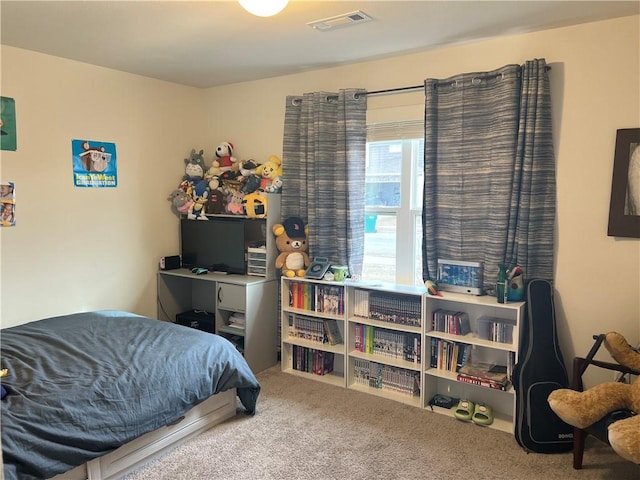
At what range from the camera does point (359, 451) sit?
2.69 meters

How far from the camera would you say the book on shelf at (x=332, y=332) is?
374cm

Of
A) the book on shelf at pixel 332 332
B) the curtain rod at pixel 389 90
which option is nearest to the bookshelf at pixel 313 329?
the book on shelf at pixel 332 332

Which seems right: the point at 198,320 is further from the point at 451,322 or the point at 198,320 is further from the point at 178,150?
the point at 451,322

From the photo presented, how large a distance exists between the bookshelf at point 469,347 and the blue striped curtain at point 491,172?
0.20 meters

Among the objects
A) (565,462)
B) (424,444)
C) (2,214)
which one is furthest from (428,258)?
(2,214)

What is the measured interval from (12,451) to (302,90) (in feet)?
10.0

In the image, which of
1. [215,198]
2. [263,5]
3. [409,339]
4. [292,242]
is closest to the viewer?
[263,5]

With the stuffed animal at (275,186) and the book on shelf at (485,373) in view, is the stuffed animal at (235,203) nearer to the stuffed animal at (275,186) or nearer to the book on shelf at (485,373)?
the stuffed animal at (275,186)

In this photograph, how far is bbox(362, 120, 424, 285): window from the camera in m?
3.50

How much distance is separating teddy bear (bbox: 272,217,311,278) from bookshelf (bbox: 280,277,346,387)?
0.45 ft

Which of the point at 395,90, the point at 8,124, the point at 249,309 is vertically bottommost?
the point at 249,309

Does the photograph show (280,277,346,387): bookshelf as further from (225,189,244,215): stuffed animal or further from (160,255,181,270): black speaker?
(160,255,181,270): black speaker

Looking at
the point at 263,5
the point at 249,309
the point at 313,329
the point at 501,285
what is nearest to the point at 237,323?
the point at 249,309

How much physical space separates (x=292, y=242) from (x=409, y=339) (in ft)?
3.83
